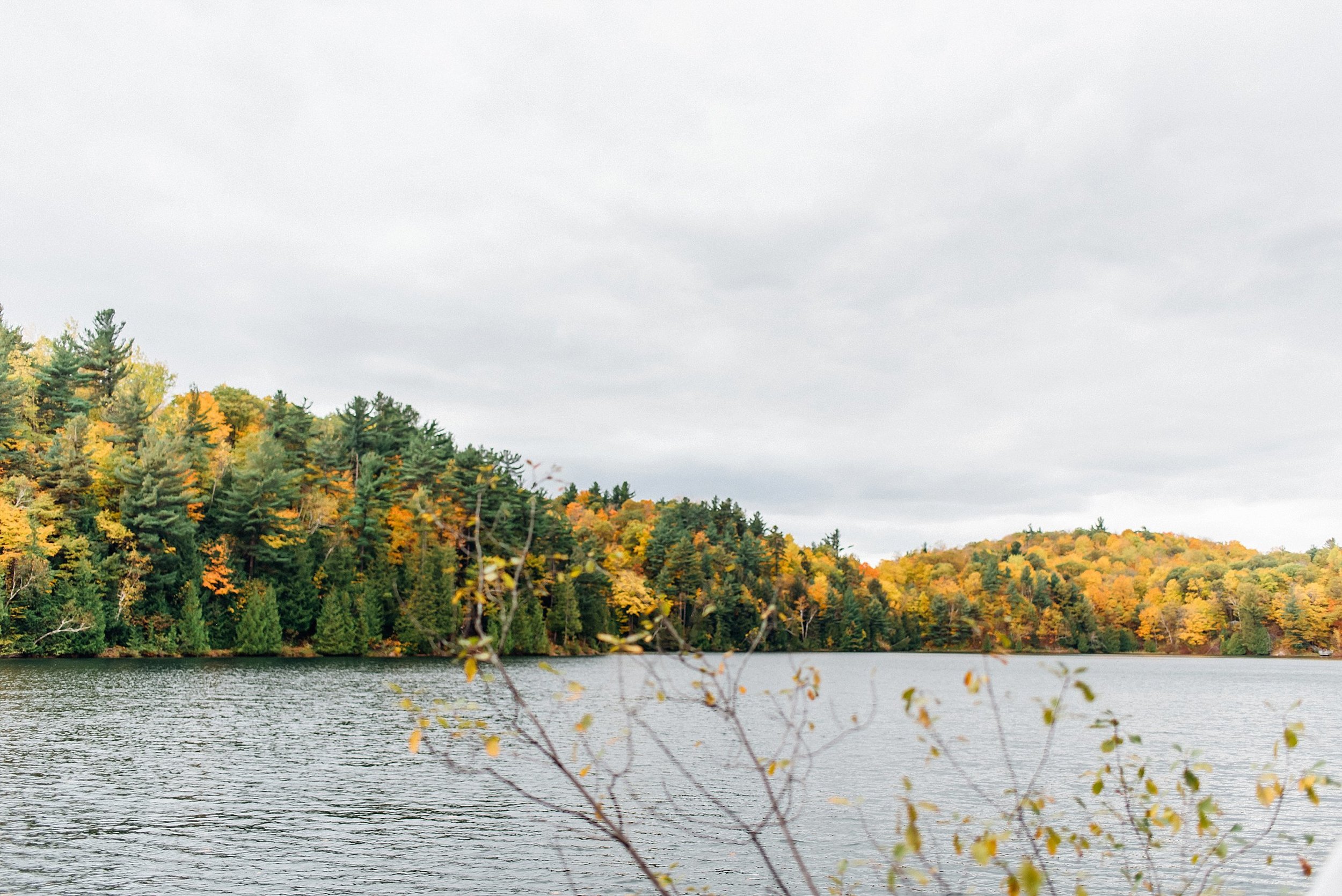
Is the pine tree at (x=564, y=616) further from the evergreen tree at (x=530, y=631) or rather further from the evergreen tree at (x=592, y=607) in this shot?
the evergreen tree at (x=530, y=631)

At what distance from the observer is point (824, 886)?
52.3ft

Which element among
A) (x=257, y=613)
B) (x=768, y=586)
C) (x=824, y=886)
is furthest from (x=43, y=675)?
(x=768, y=586)

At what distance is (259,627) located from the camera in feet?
230

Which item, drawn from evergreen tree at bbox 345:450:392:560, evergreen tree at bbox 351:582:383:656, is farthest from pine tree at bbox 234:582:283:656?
evergreen tree at bbox 345:450:392:560

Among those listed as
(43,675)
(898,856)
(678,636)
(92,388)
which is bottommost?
(43,675)

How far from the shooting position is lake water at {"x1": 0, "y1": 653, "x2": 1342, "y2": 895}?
1592 centimetres

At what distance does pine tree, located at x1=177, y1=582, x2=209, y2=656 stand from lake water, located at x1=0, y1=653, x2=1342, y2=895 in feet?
58.5

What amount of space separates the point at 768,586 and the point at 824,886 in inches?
4168

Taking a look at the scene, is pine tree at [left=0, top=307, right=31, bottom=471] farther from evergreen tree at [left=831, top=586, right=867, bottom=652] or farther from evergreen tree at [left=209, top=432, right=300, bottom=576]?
evergreen tree at [left=831, top=586, right=867, bottom=652]

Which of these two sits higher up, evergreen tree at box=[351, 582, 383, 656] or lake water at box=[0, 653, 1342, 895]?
evergreen tree at box=[351, 582, 383, 656]

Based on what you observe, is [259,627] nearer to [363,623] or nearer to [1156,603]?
[363,623]

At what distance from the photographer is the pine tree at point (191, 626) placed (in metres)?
66.4

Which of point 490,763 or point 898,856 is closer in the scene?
point 898,856

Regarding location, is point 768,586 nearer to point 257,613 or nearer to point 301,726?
point 257,613
